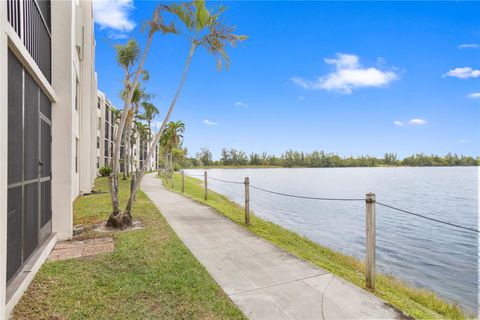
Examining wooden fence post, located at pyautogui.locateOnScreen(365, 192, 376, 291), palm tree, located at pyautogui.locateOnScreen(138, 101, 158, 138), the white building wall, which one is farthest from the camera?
palm tree, located at pyautogui.locateOnScreen(138, 101, 158, 138)

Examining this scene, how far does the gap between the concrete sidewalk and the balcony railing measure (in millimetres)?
4257

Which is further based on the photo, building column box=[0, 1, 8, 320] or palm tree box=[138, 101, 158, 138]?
palm tree box=[138, 101, 158, 138]

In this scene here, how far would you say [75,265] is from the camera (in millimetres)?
4242

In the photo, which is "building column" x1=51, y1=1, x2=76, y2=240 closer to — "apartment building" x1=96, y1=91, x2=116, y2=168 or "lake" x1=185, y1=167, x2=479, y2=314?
"lake" x1=185, y1=167, x2=479, y2=314

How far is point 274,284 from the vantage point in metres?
3.64

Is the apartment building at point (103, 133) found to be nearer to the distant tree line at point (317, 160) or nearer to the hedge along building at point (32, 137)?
the hedge along building at point (32, 137)

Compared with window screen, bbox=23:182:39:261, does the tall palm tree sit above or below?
above

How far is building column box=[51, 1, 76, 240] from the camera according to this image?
534 centimetres

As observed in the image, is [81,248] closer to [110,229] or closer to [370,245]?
[110,229]

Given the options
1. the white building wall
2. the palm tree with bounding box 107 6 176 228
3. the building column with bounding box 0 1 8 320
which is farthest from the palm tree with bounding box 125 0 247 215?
the white building wall

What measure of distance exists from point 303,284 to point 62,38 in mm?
6485

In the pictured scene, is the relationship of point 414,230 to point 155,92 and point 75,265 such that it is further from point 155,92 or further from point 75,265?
point 155,92

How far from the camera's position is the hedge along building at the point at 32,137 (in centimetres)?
266

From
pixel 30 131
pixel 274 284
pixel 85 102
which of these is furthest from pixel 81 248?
pixel 85 102
